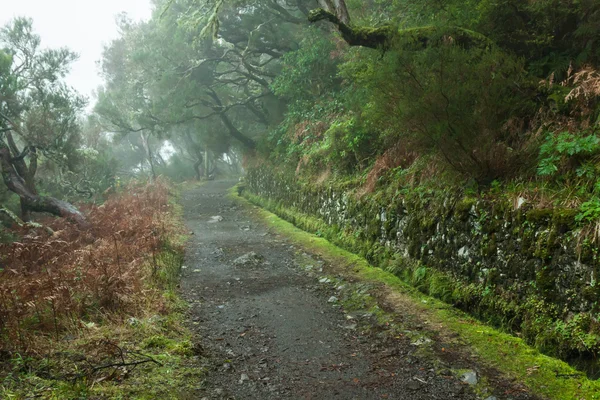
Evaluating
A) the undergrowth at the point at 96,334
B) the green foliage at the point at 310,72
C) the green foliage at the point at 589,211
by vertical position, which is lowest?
the undergrowth at the point at 96,334

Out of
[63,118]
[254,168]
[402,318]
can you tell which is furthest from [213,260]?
[254,168]

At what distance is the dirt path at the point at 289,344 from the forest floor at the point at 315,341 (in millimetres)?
12

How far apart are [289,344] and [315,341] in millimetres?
375

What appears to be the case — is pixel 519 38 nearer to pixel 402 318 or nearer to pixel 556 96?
pixel 556 96

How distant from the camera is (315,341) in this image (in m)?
5.53

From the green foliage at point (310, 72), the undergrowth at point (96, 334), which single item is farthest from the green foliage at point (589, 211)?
the green foliage at point (310, 72)

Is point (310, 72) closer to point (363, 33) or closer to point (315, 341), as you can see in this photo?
point (363, 33)

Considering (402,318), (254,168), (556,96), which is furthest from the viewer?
(254,168)

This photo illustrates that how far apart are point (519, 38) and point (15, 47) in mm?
19642

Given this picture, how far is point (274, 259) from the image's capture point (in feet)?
33.3

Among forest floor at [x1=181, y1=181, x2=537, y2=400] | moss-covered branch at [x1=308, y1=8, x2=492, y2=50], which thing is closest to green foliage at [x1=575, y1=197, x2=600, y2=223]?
forest floor at [x1=181, y1=181, x2=537, y2=400]

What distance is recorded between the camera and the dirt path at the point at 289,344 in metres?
4.30

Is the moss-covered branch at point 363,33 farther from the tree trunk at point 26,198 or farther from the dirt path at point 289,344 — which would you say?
the tree trunk at point 26,198

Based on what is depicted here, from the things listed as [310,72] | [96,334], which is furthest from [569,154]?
[310,72]
